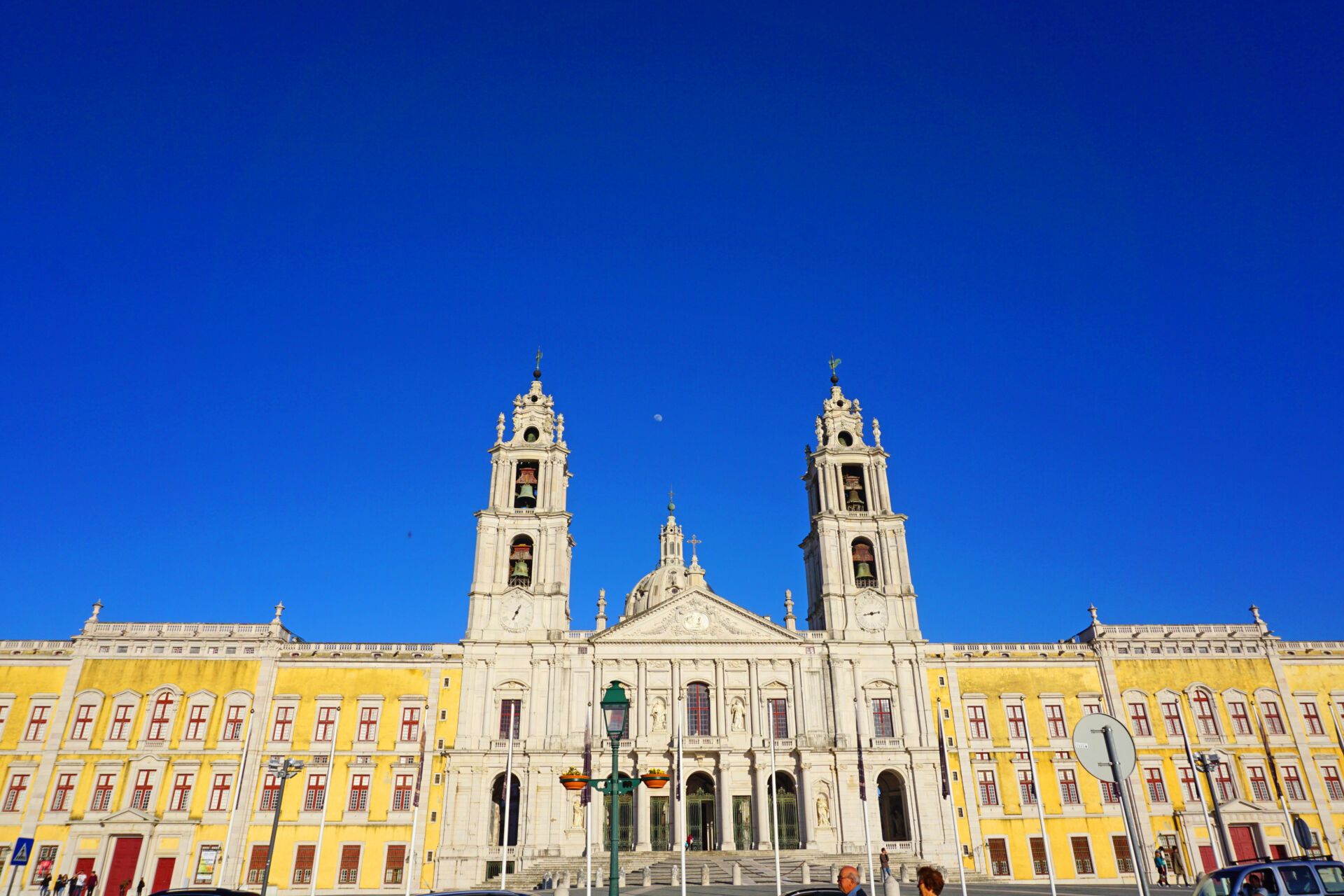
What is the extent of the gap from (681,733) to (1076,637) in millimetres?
21803

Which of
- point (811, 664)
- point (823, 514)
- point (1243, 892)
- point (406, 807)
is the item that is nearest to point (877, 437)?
point (823, 514)

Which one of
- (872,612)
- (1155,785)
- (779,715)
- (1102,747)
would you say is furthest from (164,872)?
(1155,785)

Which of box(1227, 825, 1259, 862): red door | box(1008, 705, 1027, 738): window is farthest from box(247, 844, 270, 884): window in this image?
box(1227, 825, 1259, 862): red door

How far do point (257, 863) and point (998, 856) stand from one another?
109 ft

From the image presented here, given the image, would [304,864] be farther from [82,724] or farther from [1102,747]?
[1102,747]

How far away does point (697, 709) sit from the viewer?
1734 inches

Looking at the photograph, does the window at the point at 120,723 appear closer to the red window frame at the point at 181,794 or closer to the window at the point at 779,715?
the red window frame at the point at 181,794

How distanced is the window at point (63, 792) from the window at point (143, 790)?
8.41ft

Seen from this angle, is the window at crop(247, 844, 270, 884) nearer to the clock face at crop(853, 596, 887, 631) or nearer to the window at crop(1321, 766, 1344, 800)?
the clock face at crop(853, 596, 887, 631)

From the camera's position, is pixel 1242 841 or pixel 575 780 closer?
pixel 575 780

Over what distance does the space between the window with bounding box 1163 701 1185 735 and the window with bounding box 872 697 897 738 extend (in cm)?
1334

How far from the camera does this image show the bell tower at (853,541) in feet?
151

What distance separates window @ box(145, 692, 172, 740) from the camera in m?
40.7

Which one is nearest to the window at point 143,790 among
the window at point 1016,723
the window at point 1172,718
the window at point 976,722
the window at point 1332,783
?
the window at point 976,722
